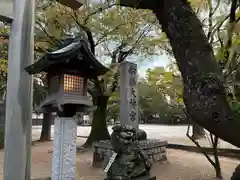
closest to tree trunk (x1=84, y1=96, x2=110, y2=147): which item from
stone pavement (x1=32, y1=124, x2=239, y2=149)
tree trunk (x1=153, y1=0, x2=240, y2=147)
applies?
stone pavement (x1=32, y1=124, x2=239, y2=149)

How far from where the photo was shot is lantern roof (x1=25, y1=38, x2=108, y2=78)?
340cm

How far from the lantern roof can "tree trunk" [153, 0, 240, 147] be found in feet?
4.00

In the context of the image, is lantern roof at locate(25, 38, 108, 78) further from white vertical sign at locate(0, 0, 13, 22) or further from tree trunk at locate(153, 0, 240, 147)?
tree trunk at locate(153, 0, 240, 147)

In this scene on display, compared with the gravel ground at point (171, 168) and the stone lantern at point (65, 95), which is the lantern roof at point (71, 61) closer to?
the stone lantern at point (65, 95)

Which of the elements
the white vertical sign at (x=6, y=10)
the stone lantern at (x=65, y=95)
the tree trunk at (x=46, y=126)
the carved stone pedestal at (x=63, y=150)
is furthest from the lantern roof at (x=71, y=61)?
the tree trunk at (x=46, y=126)

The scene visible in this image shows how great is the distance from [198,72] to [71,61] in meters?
1.85

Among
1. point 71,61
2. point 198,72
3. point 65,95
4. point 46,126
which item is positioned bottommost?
point 46,126

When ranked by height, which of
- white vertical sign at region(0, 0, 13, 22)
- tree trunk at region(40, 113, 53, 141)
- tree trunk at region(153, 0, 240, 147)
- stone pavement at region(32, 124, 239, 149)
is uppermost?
white vertical sign at region(0, 0, 13, 22)

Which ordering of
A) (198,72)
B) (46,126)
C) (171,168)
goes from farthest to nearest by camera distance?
(46,126), (171,168), (198,72)

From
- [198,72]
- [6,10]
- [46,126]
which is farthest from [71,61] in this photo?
[46,126]

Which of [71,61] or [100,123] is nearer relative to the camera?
[71,61]

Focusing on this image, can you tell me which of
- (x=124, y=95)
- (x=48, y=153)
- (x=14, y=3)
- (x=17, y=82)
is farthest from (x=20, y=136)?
(x=48, y=153)

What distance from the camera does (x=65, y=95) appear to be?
3480mm

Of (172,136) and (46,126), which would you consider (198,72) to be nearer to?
(46,126)
